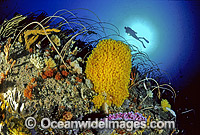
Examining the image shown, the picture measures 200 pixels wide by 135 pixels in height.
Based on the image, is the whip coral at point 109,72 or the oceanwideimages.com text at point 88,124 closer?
the oceanwideimages.com text at point 88,124

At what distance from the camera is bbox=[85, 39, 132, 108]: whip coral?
3.75 m

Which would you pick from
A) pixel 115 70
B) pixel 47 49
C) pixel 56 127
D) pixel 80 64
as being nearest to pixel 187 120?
pixel 115 70

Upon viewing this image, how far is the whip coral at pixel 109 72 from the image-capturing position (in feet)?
12.3

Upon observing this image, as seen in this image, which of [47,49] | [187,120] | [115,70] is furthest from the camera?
[187,120]

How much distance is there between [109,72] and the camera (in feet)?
12.3

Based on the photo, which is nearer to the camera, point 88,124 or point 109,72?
point 88,124

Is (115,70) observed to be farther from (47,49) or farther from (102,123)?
(47,49)

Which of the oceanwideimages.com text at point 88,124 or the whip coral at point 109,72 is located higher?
the whip coral at point 109,72

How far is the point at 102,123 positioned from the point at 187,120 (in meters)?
5.22

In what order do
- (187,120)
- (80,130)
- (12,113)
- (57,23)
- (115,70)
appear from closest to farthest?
1. (12,113)
2. (80,130)
3. (115,70)
4. (57,23)
5. (187,120)

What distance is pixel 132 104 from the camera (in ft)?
14.8

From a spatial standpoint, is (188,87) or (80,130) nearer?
(80,130)

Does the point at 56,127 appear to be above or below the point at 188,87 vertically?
below

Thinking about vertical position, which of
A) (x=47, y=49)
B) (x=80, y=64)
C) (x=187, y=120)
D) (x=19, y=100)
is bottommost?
(x=187, y=120)
